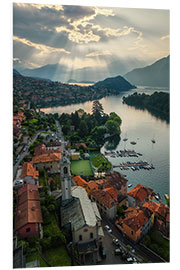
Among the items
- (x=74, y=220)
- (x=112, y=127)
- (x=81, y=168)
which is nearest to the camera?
(x=74, y=220)

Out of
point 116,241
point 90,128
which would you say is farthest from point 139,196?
point 90,128

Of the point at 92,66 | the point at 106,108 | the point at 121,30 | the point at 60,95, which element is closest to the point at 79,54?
the point at 92,66

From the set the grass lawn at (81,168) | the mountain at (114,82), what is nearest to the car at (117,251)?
the grass lawn at (81,168)

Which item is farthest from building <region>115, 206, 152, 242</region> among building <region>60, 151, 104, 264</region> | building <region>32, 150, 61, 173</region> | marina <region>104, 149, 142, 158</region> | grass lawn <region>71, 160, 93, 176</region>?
marina <region>104, 149, 142, 158</region>

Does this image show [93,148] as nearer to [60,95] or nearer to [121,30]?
[121,30]

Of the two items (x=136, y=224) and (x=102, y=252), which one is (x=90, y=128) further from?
(x=102, y=252)

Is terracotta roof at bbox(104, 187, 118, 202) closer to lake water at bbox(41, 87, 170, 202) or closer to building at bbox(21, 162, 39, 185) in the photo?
building at bbox(21, 162, 39, 185)
